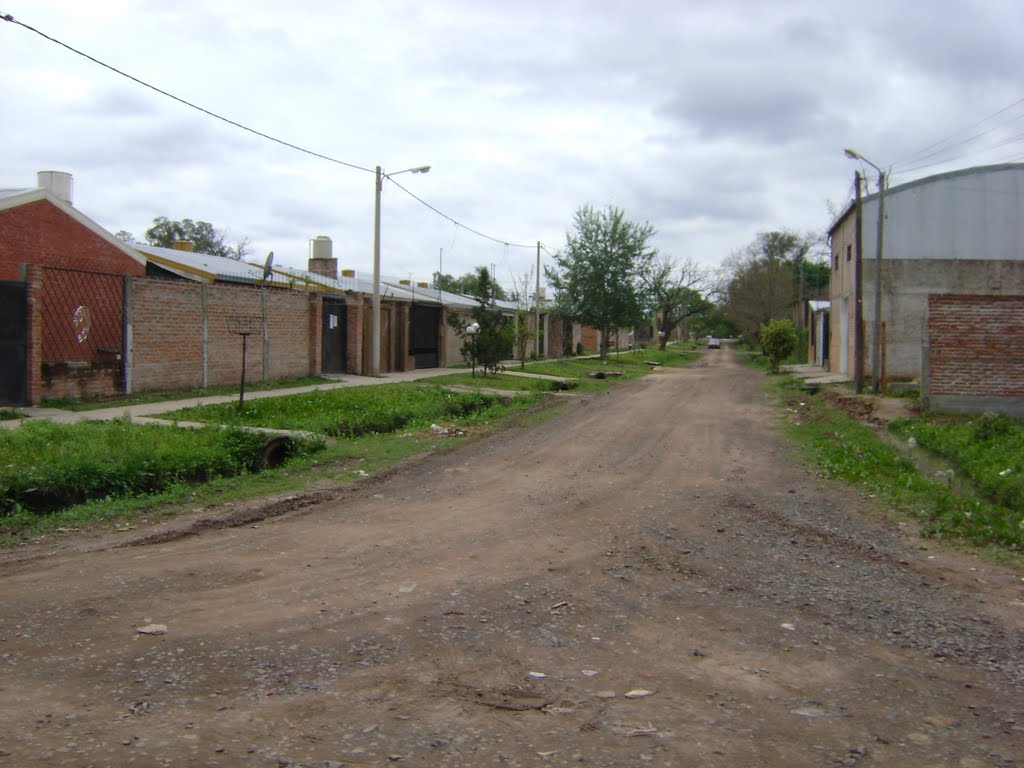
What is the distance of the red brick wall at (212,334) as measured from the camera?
636 inches

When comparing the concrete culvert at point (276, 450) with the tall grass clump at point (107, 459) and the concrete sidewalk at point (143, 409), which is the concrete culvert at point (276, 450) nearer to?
the tall grass clump at point (107, 459)

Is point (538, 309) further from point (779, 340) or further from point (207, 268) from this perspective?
point (207, 268)

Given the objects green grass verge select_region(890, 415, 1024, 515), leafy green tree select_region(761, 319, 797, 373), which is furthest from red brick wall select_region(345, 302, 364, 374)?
leafy green tree select_region(761, 319, 797, 373)

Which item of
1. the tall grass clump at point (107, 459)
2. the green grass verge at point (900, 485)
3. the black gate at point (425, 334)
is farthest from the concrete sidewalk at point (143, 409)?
the green grass verge at point (900, 485)

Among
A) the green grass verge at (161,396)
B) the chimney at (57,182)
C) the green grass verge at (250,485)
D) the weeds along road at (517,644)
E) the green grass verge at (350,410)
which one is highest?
the chimney at (57,182)

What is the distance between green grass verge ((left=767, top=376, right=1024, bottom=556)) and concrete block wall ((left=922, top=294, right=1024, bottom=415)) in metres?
1.80

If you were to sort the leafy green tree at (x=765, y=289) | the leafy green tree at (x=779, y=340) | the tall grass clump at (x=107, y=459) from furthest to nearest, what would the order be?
1. the leafy green tree at (x=765, y=289)
2. the leafy green tree at (x=779, y=340)
3. the tall grass clump at (x=107, y=459)

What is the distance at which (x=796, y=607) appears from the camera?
5.57 meters

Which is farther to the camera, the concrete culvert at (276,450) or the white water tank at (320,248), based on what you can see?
the white water tank at (320,248)

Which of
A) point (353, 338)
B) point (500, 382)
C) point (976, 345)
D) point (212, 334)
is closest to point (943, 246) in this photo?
point (976, 345)

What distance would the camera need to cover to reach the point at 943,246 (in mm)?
24828

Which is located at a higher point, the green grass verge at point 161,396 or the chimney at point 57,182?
the chimney at point 57,182

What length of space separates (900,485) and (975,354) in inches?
298

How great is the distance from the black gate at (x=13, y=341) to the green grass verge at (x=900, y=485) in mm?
12415
